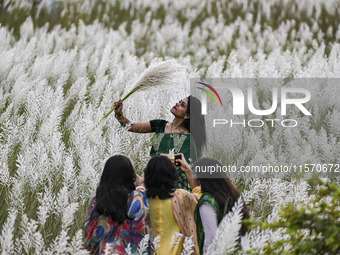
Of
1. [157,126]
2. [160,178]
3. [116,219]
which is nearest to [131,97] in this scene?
[157,126]

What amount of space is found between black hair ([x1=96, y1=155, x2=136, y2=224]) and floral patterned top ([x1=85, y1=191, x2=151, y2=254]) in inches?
1.8

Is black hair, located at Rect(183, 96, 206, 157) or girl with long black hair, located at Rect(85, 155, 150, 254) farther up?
black hair, located at Rect(183, 96, 206, 157)

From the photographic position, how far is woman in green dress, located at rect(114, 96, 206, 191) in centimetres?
434

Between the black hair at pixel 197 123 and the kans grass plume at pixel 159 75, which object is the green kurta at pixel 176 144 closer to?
the black hair at pixel 197 123

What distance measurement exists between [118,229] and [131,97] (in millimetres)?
2624

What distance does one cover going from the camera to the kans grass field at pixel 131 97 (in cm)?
295

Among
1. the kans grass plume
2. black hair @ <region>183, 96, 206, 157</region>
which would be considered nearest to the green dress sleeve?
black hair @ <region>183, 96, 206, 157</region>

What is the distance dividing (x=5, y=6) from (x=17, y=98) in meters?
3.73

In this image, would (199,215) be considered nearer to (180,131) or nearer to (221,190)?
(221,190)

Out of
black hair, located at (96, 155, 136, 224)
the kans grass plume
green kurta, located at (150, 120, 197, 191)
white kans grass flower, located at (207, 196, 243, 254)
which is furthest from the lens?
green kurta, located at (150, 120, 197, 191)

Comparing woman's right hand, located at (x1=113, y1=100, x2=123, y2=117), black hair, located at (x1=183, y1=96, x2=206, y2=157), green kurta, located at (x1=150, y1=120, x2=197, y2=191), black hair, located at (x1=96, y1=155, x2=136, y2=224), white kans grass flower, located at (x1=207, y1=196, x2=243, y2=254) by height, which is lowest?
white kans grass flower, located at (x1=207, y1=196, x2=243, y2=254)

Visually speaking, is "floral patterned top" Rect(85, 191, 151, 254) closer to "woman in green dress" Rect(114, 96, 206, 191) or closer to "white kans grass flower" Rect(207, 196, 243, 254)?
"white kans grass flower" Rect(207, 196, 243, 254)

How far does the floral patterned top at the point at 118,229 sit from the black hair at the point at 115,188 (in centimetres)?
5

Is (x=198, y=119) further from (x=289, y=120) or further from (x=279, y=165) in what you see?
(x=289, y=120)
